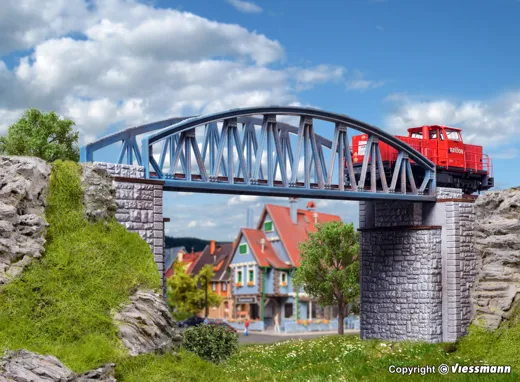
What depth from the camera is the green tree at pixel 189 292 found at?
58844mm

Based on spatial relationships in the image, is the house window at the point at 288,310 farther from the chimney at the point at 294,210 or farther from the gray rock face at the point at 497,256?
the gray rock face at the point at 497,256

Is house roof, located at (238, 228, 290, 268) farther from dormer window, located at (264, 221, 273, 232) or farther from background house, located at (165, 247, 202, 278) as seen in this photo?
background house, located at (165, 247, 202, 278)

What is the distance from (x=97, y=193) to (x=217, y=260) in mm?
46924

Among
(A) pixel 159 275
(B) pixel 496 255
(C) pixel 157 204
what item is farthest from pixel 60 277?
(B) pixel 496 255

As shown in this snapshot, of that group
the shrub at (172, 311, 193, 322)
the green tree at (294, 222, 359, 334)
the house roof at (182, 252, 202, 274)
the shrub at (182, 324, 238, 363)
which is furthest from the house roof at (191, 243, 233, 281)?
the shrub at (182, 324, 238, 363)

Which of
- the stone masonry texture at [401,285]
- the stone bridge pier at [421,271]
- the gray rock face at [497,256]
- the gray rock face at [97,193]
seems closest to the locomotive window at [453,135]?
the stone bridge pier at [421,271]

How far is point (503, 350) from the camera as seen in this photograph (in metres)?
27.3

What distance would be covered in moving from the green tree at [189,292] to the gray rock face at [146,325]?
38.5 meters

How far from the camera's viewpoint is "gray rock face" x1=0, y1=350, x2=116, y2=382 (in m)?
15.2

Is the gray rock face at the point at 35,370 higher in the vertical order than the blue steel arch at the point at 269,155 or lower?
lower

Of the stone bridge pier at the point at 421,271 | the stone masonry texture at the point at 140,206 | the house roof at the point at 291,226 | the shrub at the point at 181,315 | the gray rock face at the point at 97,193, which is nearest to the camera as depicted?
the gray rock face at the point at 97,193

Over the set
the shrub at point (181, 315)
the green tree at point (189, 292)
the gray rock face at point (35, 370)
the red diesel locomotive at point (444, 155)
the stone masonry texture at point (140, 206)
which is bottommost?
the shrub at point (181, 315)

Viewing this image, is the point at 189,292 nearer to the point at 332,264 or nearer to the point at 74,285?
the point at 332,264

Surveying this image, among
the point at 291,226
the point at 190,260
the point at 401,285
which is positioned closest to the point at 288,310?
the point at 291,226
